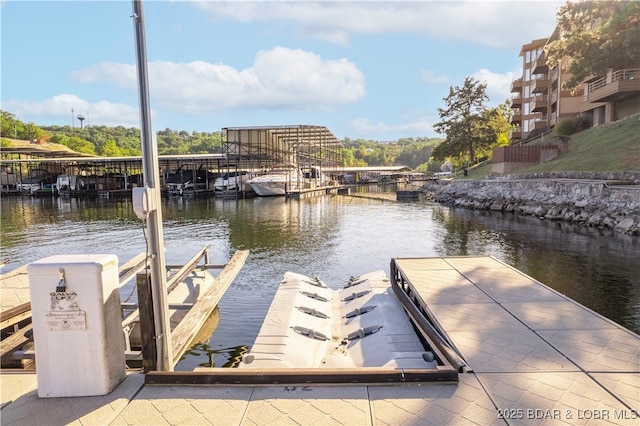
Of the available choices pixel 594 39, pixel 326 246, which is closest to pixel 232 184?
pixel 326 246

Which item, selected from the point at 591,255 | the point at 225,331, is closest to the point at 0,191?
the point at 225,331

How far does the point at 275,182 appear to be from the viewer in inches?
2235

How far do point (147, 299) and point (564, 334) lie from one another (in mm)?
5247

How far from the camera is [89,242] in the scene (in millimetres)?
22922

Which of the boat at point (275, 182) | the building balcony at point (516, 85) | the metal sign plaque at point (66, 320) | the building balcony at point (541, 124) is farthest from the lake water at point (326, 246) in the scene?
the building balcony at point (516, 85)

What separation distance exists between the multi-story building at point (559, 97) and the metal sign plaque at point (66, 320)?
1606 inches

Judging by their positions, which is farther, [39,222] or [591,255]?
[39,222]

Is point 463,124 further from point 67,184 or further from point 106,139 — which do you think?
point 106,139

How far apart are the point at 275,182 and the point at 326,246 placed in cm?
3693

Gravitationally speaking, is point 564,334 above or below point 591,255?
above

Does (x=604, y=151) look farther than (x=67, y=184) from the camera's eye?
No

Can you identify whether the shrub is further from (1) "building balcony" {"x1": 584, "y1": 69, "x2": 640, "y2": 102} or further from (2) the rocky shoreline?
(2) the rocky shoreline

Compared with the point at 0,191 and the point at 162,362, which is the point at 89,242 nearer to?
the point at 162,362

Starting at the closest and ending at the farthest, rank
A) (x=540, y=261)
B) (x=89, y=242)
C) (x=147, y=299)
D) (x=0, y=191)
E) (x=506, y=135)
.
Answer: (x=147, y=299) < (x=540, y=261) < (x=89, y=242) < (x=0, y=191) < (x=506, y=135)
